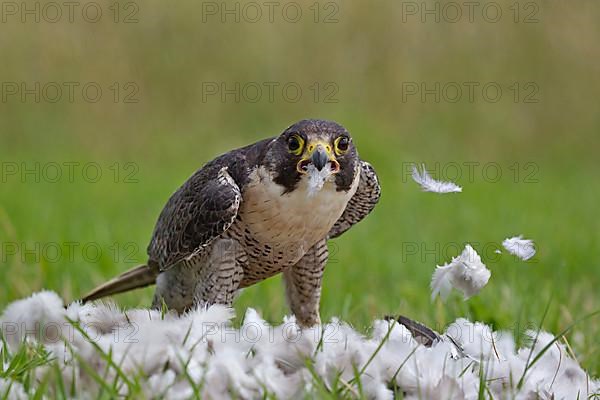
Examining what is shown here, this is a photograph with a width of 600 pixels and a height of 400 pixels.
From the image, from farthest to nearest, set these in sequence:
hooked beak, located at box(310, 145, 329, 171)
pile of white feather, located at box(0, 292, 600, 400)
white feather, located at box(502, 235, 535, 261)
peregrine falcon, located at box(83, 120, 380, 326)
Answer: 1. peregrine falcon, located at box(83, 120, 380, 326)
2. hooked beak, located at box(310, 145, 329, 171)
3. white feather, located at box(502, 235, 535, 261)
4. pile of white feather, located at box(0, 292, 600, 400)

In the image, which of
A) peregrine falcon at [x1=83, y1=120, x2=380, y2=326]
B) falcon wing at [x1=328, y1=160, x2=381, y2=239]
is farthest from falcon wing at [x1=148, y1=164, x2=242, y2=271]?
falcon wing at [x1=328, y1=160, x2=381, y2=239]

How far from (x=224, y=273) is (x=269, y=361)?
1113 millimetres

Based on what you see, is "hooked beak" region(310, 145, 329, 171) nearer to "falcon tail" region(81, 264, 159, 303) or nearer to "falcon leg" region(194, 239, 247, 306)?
"falcon leg" region(194, 239, 247, 306)

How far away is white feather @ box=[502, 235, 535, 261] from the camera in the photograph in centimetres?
343

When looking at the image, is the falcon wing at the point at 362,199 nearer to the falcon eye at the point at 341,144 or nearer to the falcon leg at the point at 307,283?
the falcon leg at the point at 307,283

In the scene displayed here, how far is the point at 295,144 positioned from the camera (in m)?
3.80

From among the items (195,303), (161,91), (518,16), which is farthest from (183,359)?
(518,16)

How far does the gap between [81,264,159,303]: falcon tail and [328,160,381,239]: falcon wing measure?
90 cm

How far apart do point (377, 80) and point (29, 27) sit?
4.21m

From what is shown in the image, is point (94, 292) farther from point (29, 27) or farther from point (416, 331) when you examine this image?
point (29, 27)

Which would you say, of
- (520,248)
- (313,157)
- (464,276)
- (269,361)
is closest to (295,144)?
(313,157)

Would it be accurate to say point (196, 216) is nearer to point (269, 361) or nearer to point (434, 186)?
point (434, 186)

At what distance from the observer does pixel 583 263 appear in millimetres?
6848

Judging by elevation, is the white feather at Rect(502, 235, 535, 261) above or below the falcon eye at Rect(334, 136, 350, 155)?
below
